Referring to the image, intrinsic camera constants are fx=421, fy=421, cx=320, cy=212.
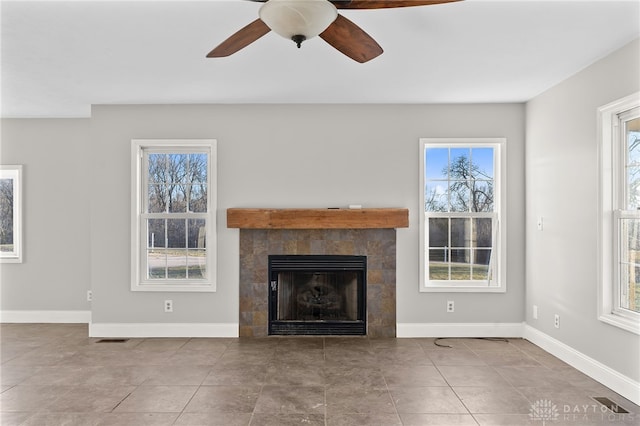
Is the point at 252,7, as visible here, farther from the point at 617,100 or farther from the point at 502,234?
the point at 502,234

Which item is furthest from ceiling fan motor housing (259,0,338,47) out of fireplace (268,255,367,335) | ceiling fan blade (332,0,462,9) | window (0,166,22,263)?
window (0,166,22,263)

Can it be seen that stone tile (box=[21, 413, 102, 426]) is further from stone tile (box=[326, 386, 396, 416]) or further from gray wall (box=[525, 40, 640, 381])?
gray wall (box=[525, 40, 640, 381])

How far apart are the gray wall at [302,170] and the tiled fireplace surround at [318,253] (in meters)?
0.12

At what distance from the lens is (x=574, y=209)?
12.1 feet

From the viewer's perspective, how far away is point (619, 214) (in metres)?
3.27

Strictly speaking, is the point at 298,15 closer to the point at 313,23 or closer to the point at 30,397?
the point at 313,23

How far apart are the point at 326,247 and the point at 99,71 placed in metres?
2.73

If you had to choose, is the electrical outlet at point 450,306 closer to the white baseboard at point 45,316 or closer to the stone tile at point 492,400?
the stone tile at point 492,400

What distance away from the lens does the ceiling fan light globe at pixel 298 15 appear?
5.66 ft

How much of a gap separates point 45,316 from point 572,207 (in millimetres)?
6072

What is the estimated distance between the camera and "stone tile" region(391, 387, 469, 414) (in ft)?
9.31

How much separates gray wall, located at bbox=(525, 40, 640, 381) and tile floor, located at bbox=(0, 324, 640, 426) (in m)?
0.33

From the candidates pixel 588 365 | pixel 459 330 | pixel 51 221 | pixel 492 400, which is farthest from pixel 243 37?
pixel 51 221

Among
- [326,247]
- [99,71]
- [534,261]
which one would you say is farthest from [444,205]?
[99,71]
